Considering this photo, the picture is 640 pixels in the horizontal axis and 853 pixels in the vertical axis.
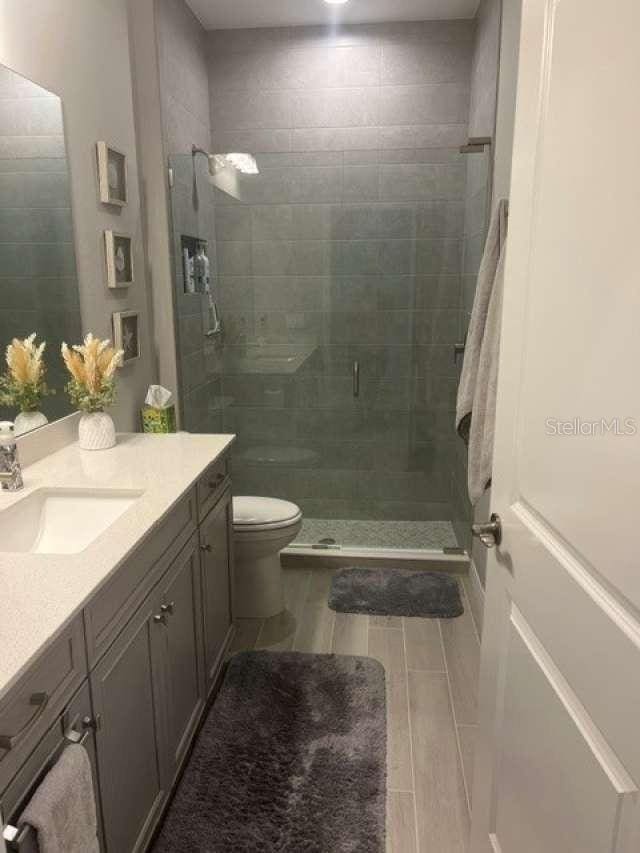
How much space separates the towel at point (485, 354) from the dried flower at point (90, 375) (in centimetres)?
126

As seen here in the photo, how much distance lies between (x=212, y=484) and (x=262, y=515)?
0.63 m

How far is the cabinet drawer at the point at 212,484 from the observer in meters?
1.97

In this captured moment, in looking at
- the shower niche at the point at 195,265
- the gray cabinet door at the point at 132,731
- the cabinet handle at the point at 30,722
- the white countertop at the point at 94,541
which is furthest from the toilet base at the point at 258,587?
the cabinet handle at the point at 30,722

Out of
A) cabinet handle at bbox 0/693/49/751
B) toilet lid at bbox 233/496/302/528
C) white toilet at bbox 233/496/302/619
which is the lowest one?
white toilet at bbox 233/496/302/619

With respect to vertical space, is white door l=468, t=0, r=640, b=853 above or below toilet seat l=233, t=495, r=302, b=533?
above

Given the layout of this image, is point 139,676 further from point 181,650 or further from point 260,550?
point 260,550

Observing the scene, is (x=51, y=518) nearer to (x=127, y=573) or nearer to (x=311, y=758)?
(x=127, y=573)

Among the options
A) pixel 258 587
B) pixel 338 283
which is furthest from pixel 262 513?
pixel 338 283

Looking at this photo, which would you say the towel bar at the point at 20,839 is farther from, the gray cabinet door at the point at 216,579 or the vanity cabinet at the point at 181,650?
the gray cabinet door at the point at 216,579

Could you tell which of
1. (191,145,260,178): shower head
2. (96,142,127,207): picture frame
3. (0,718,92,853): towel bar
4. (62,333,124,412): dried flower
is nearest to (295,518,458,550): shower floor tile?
(62,333,124,412): dried flower

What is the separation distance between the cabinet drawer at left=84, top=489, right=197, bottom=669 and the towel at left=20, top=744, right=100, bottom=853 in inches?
7.5

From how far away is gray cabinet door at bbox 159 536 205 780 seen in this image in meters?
1.66

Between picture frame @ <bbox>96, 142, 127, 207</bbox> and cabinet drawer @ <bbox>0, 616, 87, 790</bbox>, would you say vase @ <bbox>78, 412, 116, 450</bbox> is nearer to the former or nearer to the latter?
picture frame @ <bbox>96, 142, 127, 207</bbox>

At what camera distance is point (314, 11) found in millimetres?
3188
